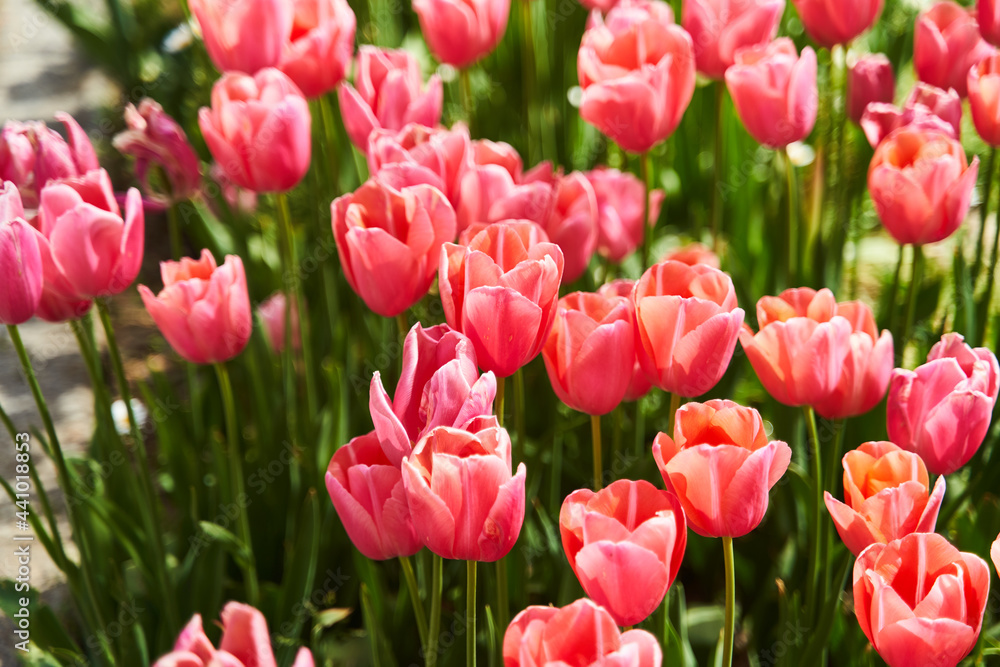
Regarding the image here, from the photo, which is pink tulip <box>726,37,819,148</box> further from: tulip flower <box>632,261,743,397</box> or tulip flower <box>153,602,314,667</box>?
tulip flower <box>153,602,314,667</box>

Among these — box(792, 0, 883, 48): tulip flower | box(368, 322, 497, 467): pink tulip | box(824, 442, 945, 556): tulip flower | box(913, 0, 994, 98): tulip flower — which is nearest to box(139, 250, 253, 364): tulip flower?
box(368, 322, 497, 467): pink tulip

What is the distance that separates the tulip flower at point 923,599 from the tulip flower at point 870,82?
1.00 m

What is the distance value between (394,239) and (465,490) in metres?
0.39

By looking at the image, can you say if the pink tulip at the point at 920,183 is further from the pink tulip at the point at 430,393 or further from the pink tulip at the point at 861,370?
the pink tulip at the point at 430,393

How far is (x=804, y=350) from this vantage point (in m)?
1.02

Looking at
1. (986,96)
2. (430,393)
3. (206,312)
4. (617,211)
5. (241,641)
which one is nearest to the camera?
(241,641)

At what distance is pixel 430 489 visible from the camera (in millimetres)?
795

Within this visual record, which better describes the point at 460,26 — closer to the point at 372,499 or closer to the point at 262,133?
the point at 262,133

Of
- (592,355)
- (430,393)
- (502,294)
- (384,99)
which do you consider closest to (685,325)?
(592,355)

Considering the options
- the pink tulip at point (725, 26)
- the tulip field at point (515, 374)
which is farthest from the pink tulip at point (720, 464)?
the pink tulip at point (725, 26)

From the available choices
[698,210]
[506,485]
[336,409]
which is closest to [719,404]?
[506,485]

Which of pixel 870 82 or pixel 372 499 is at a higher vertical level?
pixel 870 82

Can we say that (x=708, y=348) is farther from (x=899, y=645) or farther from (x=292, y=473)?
(x=292, y=473)

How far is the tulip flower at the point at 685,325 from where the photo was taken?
964mm
